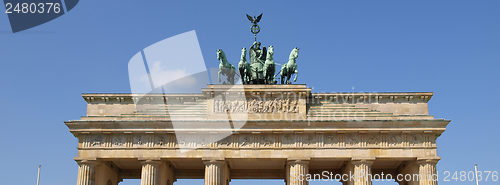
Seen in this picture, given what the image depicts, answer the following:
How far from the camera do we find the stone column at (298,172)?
117ft

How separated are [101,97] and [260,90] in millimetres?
10066

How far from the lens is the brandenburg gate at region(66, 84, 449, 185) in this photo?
3616cm

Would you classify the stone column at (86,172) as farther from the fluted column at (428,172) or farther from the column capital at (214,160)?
the fluted column at (428,172)

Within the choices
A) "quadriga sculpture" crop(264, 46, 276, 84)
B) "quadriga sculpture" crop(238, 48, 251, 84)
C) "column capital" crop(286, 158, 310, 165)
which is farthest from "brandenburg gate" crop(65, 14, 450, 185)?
"quadriga sculpture" crop(238, 48, 251, 84)

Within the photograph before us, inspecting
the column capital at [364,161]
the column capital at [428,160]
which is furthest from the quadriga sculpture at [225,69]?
the column capital at [428,160]

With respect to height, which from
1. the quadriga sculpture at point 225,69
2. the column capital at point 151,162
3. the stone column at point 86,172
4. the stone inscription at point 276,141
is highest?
the quadriga sculpture at point 225,69

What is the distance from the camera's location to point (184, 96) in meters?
38.2

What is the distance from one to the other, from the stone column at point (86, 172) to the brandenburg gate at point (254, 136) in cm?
6

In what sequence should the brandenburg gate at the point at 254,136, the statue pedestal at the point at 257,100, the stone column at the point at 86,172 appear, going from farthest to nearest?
the statue pedestal at the point at 257,100
the brandenburg gate at the point at 254,136
the stone column at the point at 86,172

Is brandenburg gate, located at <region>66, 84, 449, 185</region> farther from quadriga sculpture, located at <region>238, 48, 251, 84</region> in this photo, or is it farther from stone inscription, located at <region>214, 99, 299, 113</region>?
quadriga sculpture, located at <region>238, 48, 251, 84</region>

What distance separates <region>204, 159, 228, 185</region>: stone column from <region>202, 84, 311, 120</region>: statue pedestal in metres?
2.97

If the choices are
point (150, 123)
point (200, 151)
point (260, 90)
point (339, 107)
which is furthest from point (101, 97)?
point (339, 107)

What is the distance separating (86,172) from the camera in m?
36.1

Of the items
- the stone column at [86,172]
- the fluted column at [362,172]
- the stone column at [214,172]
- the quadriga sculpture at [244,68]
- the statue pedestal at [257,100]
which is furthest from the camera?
the quadriga sculpture at [244,68]
